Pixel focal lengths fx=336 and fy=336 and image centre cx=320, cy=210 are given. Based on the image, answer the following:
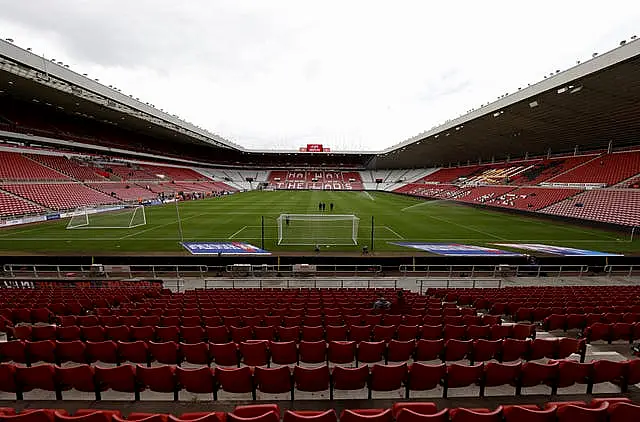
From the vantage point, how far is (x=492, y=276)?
16359mm

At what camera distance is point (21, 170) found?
Answer: 37.7 m

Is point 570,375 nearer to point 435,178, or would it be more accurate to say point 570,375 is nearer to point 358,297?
point 358,297

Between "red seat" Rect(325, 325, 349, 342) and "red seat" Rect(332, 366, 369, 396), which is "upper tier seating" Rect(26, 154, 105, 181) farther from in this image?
"red seat" Rect(332, 366, 369, 396)

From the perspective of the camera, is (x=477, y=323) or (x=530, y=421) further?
(x=477, y=323)

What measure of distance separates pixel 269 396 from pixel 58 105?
49427 millimetres

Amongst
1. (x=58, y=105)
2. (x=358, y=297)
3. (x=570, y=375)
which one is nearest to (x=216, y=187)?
(x=58, y=105)

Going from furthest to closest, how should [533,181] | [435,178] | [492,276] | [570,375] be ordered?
1. [435,178]
2. [533,181]
3. [492,276]
4. [570,375]

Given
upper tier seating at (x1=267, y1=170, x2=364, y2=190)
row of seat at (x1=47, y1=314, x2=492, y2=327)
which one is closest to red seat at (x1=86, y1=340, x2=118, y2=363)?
row of seat at (x1=47, y1=314, x2=492, y2=327)

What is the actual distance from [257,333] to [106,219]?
32.4 metres

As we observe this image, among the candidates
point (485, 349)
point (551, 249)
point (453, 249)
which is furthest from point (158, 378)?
point (551, 249)

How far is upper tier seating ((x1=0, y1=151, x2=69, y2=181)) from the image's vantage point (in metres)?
35.6

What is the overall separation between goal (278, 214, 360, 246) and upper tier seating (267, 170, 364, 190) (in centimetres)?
6634

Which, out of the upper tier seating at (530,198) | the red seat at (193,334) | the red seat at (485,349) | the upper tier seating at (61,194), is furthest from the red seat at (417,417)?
the upper tier seating at (530,198)

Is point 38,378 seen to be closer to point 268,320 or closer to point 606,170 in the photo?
point 268,320
